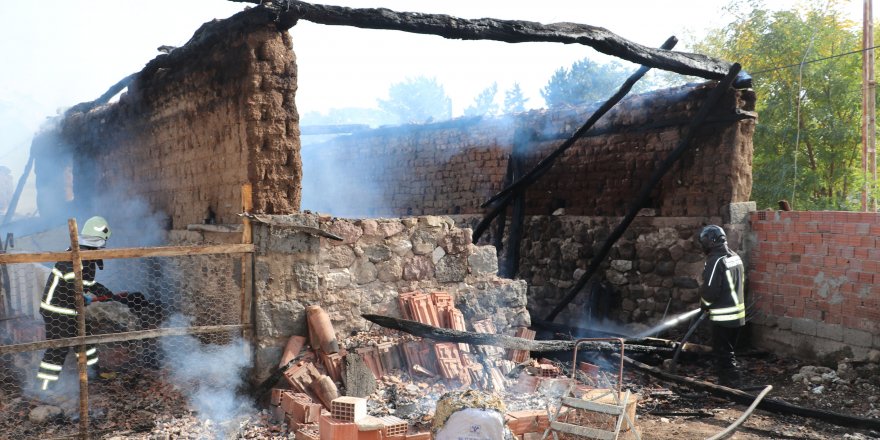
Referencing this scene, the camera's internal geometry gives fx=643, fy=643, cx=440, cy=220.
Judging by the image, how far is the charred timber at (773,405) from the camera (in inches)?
227

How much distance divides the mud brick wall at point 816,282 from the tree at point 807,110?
9.08 metres

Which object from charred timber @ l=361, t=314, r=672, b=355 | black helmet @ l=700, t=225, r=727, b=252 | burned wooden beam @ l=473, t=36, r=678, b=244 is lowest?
charred timber @ l=361, t=314, r=672, b=355

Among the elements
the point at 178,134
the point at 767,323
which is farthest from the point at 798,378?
the point at 178,134

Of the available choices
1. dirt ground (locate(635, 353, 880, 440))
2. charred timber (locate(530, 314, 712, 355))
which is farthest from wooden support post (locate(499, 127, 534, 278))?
dirt ground (locate(635, 353, 880, 440))

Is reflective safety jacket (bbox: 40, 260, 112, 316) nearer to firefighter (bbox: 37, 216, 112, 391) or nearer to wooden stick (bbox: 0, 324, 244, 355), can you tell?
firefighter (bbox: 37, 216, 112, 391)

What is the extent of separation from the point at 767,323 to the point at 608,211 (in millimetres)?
2733

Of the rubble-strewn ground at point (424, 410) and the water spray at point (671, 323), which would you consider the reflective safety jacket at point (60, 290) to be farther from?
the water spray at point (671, 323)

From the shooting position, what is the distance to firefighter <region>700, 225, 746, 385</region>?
718 centimetres

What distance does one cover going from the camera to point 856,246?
7426 mm

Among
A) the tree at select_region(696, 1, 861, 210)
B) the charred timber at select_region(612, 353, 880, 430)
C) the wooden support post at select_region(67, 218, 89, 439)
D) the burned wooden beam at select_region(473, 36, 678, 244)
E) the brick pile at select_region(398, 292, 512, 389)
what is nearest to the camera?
the wooden support post at select_region(67, 218, 89, 439)

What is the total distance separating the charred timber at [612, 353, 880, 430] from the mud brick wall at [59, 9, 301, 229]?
14.7 feet

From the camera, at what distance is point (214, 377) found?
5879 millimetres

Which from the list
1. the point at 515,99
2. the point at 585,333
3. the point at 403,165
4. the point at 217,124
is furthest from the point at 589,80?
the point at 217,124

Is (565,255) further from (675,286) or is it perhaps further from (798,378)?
(798,378)
